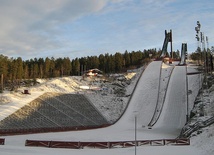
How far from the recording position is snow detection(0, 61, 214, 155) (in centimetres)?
2276

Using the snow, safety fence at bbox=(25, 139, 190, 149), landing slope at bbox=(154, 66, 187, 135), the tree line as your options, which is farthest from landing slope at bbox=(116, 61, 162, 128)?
the tree line

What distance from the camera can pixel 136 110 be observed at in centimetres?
4669

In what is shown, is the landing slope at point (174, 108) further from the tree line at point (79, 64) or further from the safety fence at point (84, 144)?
the tree line at point (79, 64)

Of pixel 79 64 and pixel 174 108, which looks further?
pixel 79 64

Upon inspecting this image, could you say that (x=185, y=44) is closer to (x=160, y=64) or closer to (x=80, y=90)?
(x=160, y=64)

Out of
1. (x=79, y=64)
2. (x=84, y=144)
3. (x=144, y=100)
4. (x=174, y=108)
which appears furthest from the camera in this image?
(x=79, y=64)

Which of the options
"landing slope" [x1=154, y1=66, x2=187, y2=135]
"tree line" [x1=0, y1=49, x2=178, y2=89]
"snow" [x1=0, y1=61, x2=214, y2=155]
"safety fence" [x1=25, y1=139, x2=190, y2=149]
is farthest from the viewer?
"tree line" [x1=0, y1=49, x2=178, y2=89]

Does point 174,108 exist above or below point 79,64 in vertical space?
below

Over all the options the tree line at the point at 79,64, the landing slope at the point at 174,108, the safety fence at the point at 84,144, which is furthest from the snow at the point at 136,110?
the tree line at the point at 79,64

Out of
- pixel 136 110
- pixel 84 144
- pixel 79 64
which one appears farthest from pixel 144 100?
pixel 79 64

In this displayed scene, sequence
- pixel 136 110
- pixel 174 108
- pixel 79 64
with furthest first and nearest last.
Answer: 1. pixel 79 64
2. pixel 136 110
3. pixel 174 108

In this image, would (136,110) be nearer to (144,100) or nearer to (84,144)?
(144,100)

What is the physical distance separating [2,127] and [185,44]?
7882cm

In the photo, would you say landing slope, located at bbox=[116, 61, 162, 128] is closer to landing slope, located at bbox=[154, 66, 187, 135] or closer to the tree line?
landing slope, located at bbox=[154, 66, 187, 135]
